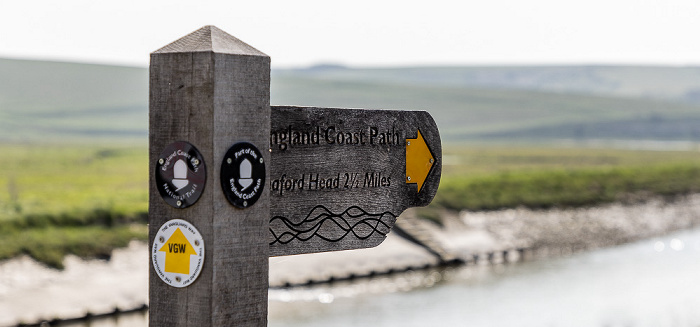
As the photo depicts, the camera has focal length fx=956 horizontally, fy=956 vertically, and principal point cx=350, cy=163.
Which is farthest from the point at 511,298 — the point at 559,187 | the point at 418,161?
the point at 559,187

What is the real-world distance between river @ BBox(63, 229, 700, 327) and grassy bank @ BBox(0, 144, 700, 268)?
4144 millimetres

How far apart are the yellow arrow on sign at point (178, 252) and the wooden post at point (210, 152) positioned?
5cm

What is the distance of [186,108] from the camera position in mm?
3191

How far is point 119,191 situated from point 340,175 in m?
31.5

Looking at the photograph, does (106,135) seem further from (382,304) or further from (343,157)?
(343,157)

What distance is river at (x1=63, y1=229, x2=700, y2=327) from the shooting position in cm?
1961

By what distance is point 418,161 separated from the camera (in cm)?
435

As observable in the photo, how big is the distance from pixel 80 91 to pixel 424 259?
165161 mm

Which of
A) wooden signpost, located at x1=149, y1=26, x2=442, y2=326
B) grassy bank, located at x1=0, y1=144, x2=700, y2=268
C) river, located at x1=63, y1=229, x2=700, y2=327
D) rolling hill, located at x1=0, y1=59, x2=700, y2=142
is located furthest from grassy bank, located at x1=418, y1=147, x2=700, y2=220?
rolling hill, located at x1=0, y1=59, x2=700, y2=142

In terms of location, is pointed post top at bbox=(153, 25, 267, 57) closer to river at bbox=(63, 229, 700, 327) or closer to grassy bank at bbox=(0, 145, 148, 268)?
river at bbox=(63, 229, 700, 327)

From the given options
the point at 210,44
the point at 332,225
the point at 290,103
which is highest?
the point at 210,44

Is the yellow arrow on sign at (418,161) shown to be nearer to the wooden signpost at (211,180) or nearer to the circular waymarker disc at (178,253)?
the wooden signpost at (211,180)

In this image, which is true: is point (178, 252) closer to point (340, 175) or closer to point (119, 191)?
point (340, 175)

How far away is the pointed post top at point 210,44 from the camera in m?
3.21
